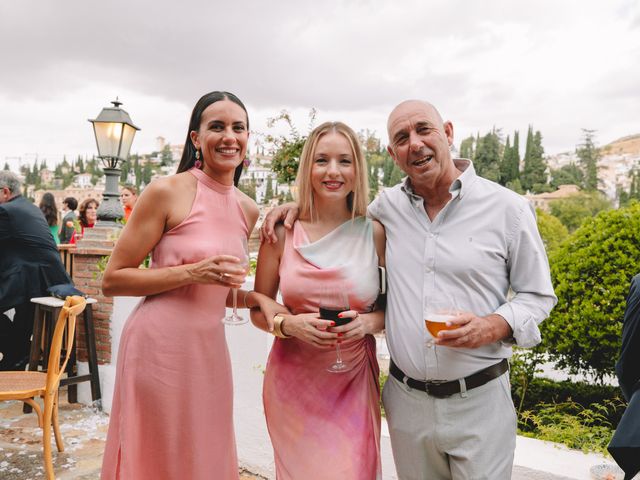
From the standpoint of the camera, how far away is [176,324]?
213 cm

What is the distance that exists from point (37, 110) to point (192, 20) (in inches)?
4411

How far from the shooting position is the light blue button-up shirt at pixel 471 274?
6.04 ft

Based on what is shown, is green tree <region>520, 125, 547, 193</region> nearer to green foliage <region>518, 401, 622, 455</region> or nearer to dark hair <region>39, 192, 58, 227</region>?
dark hair <region>39, 192, 58, 227</region>

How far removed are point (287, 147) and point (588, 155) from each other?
10838cm

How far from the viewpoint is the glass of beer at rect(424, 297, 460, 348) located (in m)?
1.68

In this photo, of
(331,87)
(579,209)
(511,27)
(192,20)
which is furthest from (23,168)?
(192,20)

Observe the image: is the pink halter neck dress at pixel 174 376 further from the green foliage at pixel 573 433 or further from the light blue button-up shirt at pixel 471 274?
the green foliage at pixel 573 433

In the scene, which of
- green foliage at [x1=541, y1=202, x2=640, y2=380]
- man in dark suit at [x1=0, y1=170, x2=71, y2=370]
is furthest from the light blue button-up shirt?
man in dark suit at [x1=0, y1=170, x2=71, y2=370]

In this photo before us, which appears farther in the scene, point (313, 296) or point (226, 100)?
point (226, 100)

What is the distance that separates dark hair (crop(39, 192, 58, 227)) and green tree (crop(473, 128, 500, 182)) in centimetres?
8080

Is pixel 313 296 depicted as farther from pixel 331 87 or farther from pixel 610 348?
pixel 331 87

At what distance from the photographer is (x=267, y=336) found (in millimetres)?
4012

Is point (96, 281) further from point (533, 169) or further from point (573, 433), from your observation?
point (533, 169)

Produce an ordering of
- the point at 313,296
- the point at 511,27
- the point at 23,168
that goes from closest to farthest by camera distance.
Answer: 1. the point at 313,296
2. the point at 511,27
3. the point at 23,168
